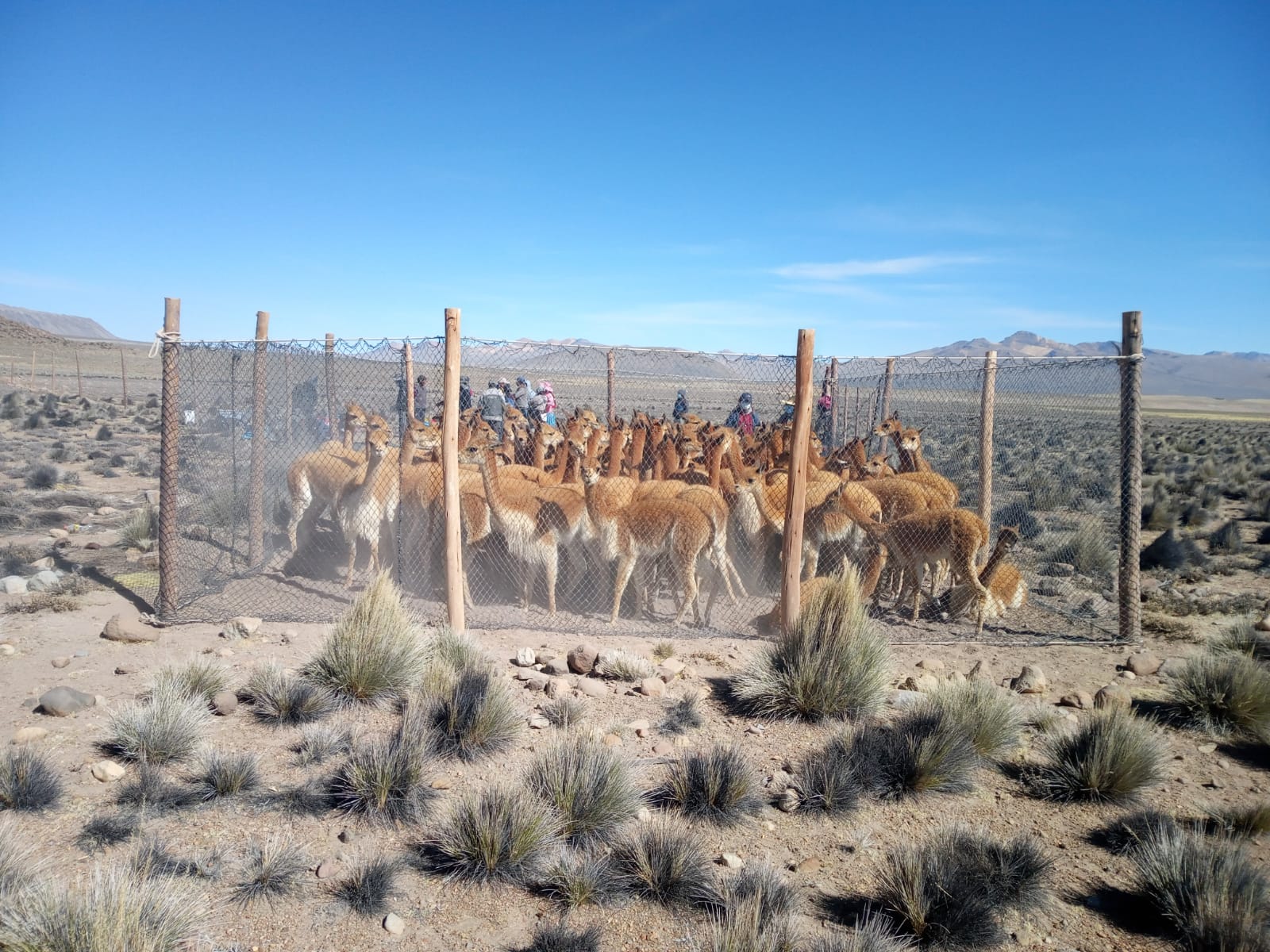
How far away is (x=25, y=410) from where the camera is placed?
102 ft

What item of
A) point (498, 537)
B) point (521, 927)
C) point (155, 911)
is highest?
point (498, 537)

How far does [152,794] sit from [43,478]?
14600mm

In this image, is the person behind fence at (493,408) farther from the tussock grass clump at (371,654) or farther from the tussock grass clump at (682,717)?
the tussock grass clump at (682,717)

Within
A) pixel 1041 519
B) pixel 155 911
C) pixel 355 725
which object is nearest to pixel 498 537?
pixel 355 725

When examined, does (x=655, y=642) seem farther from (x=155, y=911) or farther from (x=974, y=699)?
(x=155, y=911)

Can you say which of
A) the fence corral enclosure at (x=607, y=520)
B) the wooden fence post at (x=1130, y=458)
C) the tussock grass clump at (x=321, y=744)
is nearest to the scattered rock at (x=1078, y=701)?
the fence corral enclosure at (x=607, y=520)

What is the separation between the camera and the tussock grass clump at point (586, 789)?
471cm

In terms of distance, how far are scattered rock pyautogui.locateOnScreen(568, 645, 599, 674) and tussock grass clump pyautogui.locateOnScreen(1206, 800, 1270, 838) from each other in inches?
173

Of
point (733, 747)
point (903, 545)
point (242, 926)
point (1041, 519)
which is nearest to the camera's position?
point (242, 926)

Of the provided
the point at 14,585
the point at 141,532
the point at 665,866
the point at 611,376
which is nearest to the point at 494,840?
the point at 665,866

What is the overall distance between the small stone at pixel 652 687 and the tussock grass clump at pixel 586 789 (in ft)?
4.71

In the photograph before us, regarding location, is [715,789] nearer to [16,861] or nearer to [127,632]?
[16,861]

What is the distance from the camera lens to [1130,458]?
800 cm

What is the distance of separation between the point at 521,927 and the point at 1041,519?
1533 cm
